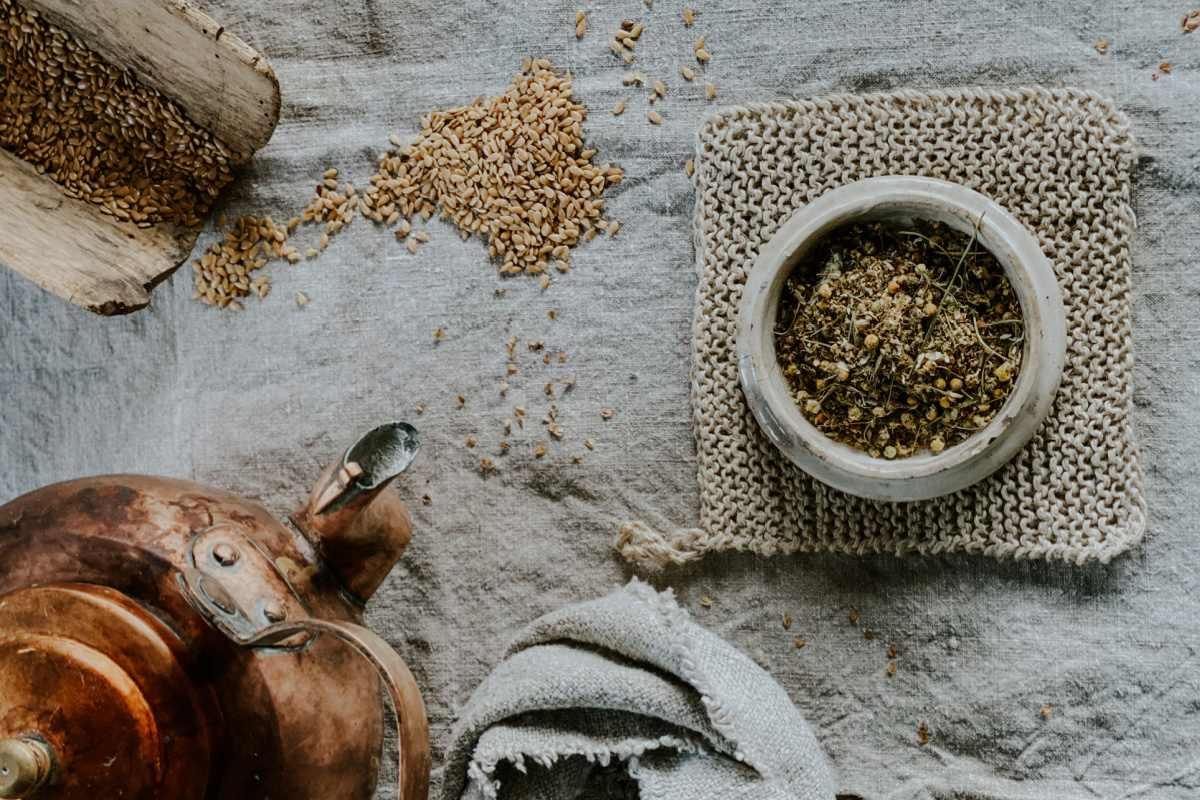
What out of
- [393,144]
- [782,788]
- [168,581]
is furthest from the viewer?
[393,144]

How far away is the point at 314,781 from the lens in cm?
93

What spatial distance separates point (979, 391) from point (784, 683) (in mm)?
458

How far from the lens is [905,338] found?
1064mm

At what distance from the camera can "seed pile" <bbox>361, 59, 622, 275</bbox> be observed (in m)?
1.24

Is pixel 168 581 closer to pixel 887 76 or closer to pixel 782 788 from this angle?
pixel 782 788

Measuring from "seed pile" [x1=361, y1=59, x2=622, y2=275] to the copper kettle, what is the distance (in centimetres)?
39

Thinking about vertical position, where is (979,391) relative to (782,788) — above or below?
above

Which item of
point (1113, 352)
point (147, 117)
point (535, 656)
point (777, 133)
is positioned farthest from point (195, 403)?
point (1113, 352)

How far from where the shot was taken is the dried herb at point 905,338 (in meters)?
1.07

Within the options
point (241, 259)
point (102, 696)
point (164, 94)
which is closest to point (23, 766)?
point (102, 696)

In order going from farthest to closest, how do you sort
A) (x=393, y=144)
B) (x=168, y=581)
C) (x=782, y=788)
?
(x=393, y=144)
(x=782, y=788)
(x=168, y=581)

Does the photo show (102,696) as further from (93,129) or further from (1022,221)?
(1022,221)

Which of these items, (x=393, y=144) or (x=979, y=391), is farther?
(x=393, y=144)

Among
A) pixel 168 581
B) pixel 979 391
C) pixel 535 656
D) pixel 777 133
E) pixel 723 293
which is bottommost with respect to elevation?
pixel 535 656
